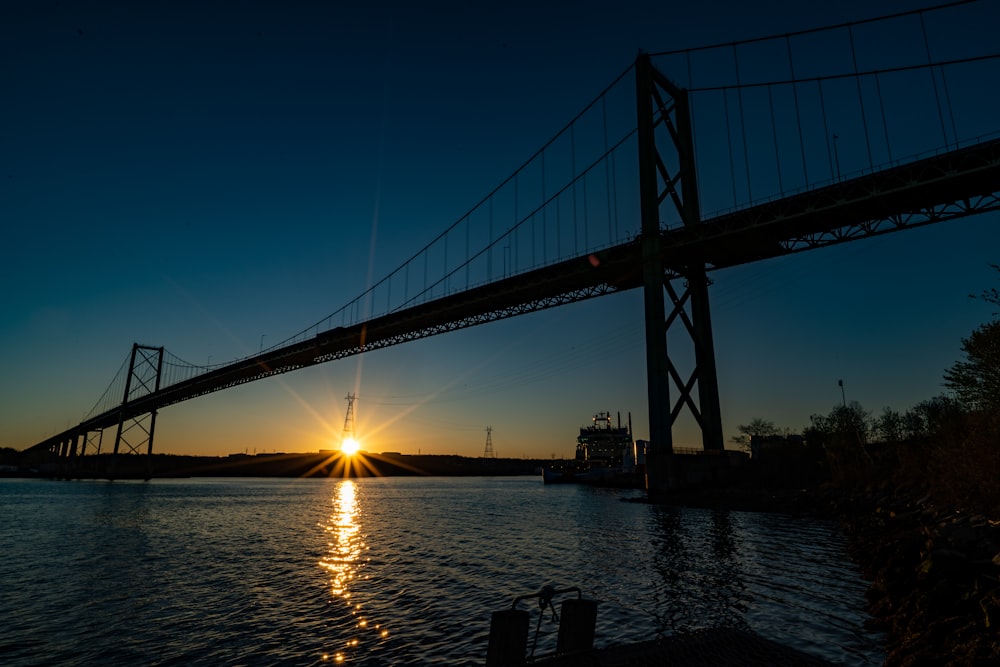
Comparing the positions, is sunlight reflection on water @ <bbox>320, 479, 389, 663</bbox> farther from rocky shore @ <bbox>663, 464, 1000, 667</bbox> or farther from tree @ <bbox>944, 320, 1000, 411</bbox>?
tree @ <bbox>944, 320, 1000, 411</bbox>

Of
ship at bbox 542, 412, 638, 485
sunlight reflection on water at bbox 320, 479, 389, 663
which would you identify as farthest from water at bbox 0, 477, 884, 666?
ship at bbox 542, 412, 638, 485

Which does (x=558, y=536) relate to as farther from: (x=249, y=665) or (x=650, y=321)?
(x=650, y=321)

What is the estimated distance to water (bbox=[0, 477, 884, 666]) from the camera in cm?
906

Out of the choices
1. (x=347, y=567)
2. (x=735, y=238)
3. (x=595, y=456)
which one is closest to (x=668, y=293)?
(x=735, y=238)

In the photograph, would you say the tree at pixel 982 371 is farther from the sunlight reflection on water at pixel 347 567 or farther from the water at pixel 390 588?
the sunlight reflection on water at pixel 347 567

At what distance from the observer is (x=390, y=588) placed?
13516 millimetres

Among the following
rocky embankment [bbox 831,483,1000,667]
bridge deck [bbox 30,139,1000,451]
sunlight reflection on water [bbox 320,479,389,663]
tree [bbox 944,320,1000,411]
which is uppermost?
bridge deck [bbox 30,139,1000,451]

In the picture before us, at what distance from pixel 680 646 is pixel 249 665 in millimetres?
6292

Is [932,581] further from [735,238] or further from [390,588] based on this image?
[735,238]

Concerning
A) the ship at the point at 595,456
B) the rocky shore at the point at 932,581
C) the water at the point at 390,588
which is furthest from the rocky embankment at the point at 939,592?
the ship at the point at 595,456

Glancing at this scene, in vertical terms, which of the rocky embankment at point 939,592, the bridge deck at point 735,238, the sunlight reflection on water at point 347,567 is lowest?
the sunlight reflection on water at point 347,567

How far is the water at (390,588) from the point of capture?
906 cm

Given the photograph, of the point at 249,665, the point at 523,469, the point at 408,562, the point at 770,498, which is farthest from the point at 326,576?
the point at 523,469

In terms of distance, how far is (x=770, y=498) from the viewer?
101ft
